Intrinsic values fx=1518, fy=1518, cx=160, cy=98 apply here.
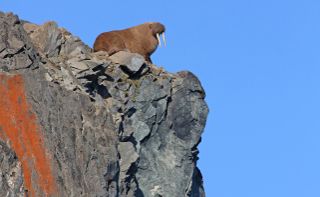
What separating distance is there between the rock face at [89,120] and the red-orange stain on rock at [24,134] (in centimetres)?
2

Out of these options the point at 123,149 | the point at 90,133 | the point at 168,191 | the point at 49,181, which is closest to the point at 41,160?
the point at 49,181

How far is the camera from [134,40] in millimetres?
41812

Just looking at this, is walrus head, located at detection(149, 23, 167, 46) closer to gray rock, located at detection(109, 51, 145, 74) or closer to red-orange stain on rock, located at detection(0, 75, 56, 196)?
gray rock, located at detection(109, 51, 145, 74)

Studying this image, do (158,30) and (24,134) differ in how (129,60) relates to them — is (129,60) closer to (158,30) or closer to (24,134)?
(158,30)

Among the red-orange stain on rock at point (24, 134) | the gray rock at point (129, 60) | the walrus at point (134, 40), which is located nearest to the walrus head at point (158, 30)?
the walrus at point (134, 40)

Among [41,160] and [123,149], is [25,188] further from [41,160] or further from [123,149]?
[123,149]

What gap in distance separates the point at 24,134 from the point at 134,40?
37.5 feet

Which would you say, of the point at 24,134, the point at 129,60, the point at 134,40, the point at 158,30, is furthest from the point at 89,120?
the point at 158,30

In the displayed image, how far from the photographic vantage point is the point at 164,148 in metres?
39.3

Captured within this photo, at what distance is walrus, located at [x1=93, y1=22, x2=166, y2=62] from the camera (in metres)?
40.5

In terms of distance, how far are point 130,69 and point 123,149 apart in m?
2.61

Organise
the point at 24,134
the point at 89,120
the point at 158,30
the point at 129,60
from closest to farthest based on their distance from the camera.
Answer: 1. the point at 24,134
2. the point at 89,120
3. the point at 129,60
4. the point at 158,30

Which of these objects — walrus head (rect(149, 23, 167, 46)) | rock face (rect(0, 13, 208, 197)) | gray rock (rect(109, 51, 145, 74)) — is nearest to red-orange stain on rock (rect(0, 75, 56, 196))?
rock face (rect(0, 13, 208, 197))

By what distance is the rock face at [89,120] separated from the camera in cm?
3078
